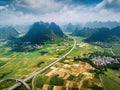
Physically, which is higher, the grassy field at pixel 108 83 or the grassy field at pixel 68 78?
the grassy field at pixel 68 78

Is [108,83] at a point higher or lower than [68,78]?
lower

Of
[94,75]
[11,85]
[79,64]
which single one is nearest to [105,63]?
[79,64]

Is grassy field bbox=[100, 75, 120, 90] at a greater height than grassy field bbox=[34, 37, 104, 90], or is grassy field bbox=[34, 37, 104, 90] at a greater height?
grassy field bbox=[34, 37, 104, 90]

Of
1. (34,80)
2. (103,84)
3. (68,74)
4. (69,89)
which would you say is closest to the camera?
(69,89)

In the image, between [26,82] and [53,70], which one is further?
[53,70]

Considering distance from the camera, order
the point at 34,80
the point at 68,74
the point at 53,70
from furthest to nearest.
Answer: the point at 53,70 < the point at 68,74 < the point at 34,80

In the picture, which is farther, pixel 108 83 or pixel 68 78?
pixel 68 78

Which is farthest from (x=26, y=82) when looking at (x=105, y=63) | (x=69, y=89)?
(x=105, y=63)

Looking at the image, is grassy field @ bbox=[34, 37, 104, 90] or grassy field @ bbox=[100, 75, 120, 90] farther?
grassy field @ bbox=[34, 37, 104, 90]

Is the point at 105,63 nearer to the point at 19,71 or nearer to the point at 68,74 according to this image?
the point at 68,74

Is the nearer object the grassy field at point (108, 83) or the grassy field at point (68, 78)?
the grassy field at point (108, 83)
